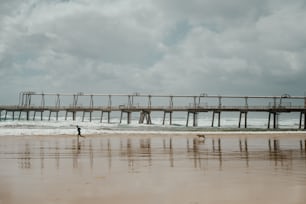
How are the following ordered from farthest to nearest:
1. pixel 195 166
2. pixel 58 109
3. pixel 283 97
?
pixel 58 109 → pixel 283 97 → pixel 195 166

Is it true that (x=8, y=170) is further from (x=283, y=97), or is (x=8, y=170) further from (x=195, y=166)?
(x=283, y=97)

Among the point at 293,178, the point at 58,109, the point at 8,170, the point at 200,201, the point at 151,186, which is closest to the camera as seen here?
the point at 200,201

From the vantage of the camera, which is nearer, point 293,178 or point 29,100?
point 293,178

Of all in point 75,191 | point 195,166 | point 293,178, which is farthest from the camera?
point 195,166

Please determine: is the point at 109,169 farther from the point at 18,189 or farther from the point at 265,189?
the point at 265,189

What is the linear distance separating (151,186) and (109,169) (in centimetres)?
238

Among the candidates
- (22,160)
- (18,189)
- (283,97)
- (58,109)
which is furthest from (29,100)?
(18,189)

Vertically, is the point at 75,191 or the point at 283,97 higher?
the point at 283,97

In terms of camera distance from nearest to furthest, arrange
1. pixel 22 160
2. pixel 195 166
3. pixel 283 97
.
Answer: pixel 195 166, pixel 22 160, pixel 283 97

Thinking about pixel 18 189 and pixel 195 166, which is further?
pixel 195 166

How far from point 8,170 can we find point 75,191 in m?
3.27

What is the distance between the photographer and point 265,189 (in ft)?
19.8

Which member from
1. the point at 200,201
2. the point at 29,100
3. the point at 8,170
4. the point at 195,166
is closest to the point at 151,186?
the point at 200,201

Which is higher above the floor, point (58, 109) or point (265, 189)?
point (58, 109)
